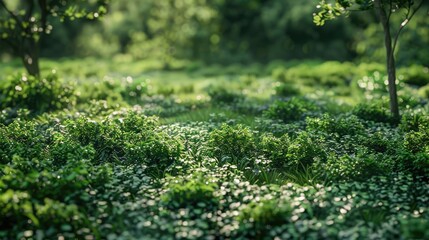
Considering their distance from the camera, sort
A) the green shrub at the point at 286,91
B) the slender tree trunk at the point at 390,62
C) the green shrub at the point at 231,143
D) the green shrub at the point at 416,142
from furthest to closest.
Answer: the green shrub at the point at 286,91
the slender tree trunk at the point at 390,62
the green shrub at the point at 231,143
the green shrub at the point at 416,142

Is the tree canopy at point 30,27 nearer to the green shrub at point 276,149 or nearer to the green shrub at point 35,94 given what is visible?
the green shrub at point 35,94

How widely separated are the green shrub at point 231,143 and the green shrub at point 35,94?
5553 millimetres

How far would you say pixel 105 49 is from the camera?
42156 millimetres

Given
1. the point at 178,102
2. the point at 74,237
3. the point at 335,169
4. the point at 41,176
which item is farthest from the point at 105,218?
the point at 178,102

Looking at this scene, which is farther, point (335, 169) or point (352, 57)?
point (352, 57)

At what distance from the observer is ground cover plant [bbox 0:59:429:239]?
5535 mm

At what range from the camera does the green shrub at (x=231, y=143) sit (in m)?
7.99

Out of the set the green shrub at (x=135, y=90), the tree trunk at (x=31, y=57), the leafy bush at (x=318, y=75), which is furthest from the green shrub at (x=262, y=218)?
the leafy bush at (x=318, y=75)

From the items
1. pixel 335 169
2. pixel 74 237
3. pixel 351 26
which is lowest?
pixel 74 237

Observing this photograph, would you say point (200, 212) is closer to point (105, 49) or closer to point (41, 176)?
point (41, 176)

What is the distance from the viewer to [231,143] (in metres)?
8.00

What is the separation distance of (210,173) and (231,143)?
123cm

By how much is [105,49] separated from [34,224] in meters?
38.4

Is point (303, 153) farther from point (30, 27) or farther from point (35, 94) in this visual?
point (30, 27)
